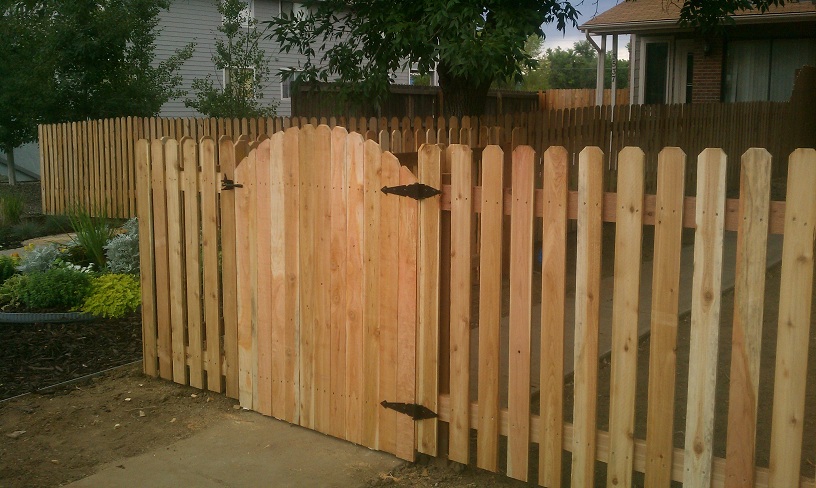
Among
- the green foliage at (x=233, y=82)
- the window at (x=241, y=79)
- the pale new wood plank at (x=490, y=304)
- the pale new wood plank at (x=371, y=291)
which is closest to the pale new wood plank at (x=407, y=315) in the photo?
the pale new wood plank at (x=371, y=291)

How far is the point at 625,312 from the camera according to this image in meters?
3.88

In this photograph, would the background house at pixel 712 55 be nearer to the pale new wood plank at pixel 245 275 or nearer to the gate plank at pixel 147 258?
the gate plank at pixel 147 258

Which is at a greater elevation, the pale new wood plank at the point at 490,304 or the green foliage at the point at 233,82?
the green foliage at the point at 233,82

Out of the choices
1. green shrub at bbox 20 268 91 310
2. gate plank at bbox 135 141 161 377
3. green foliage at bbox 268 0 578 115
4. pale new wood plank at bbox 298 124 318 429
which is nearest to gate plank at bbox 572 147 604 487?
pale new wood plank at bbox 298 124 318 429

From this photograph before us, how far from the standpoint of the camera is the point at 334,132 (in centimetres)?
484

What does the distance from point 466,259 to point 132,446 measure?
2.23 meters

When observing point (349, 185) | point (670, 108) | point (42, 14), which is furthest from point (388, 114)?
point (349, 185)

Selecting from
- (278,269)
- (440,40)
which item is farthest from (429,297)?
(440,40)

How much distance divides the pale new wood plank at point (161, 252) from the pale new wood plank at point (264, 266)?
35.0 inches

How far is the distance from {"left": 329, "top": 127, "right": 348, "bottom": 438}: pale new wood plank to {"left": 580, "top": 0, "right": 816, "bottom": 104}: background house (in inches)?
695

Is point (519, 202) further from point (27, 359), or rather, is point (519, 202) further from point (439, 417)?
point (27, 359)

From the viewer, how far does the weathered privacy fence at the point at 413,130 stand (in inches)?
434

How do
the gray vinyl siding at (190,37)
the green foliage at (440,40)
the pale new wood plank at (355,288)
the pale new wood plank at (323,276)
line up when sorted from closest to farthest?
the pale new wood plank at (355,288), the pale new wood plank at (323,276), the green foliage at (440,40), the gray vinyl siding at (190,37)

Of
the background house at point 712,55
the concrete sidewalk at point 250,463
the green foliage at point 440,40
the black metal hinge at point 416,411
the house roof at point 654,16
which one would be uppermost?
the house roof at point 654,16
